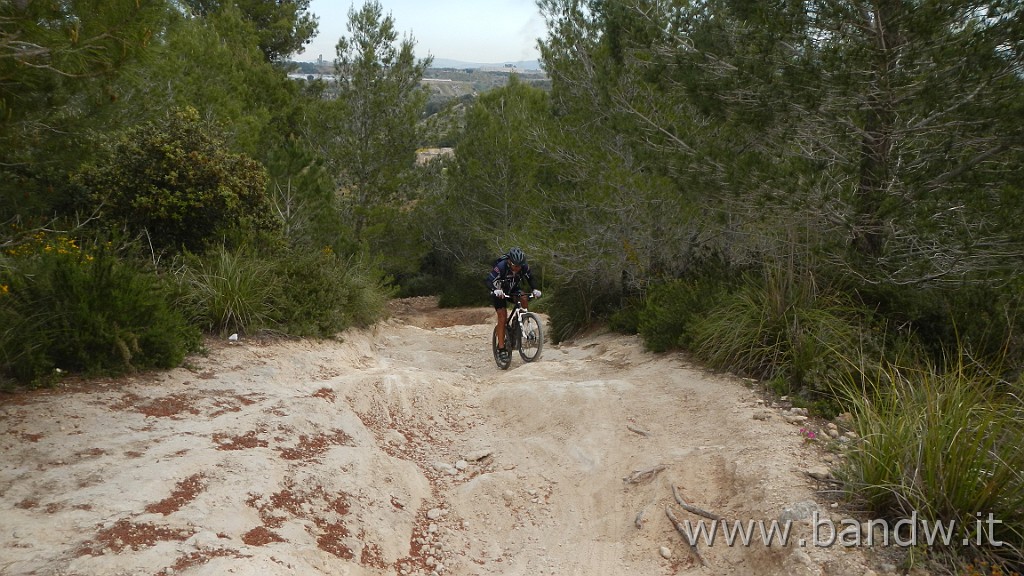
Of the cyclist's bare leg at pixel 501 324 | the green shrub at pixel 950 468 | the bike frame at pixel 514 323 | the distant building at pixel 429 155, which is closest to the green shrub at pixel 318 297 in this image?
the cyclist's bare leg at pixel 501 324

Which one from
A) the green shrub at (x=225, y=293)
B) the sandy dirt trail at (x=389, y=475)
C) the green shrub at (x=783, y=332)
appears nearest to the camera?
the sandy dirt trail at (x=389, y=475)

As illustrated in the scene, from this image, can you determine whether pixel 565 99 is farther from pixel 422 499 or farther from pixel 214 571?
pixel 214 571

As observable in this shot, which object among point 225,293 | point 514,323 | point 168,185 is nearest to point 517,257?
point 514,323

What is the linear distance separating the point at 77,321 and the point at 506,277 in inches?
217

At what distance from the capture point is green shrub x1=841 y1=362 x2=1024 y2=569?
364 centimetres

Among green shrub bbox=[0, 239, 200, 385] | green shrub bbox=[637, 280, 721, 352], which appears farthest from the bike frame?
green shrub bbox=[0, 239, 200, 385]

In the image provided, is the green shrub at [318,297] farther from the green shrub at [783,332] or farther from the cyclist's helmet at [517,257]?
the green shrub at [783,332]

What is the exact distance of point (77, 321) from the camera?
19.4 feet

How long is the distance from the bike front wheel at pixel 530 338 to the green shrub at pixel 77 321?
4.86 meters

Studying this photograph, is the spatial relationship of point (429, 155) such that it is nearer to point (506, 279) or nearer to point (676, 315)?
point (506, 279)

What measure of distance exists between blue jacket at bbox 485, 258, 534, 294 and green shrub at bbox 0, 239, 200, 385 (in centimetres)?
452

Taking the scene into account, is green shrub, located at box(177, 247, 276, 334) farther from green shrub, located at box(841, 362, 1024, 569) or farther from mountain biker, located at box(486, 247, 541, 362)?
green shrub, located at box(841, 362, 1024, 569)

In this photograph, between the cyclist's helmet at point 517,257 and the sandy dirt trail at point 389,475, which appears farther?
the cyclist's helmet at point 517,257

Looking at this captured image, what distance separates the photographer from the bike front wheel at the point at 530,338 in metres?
9.91
